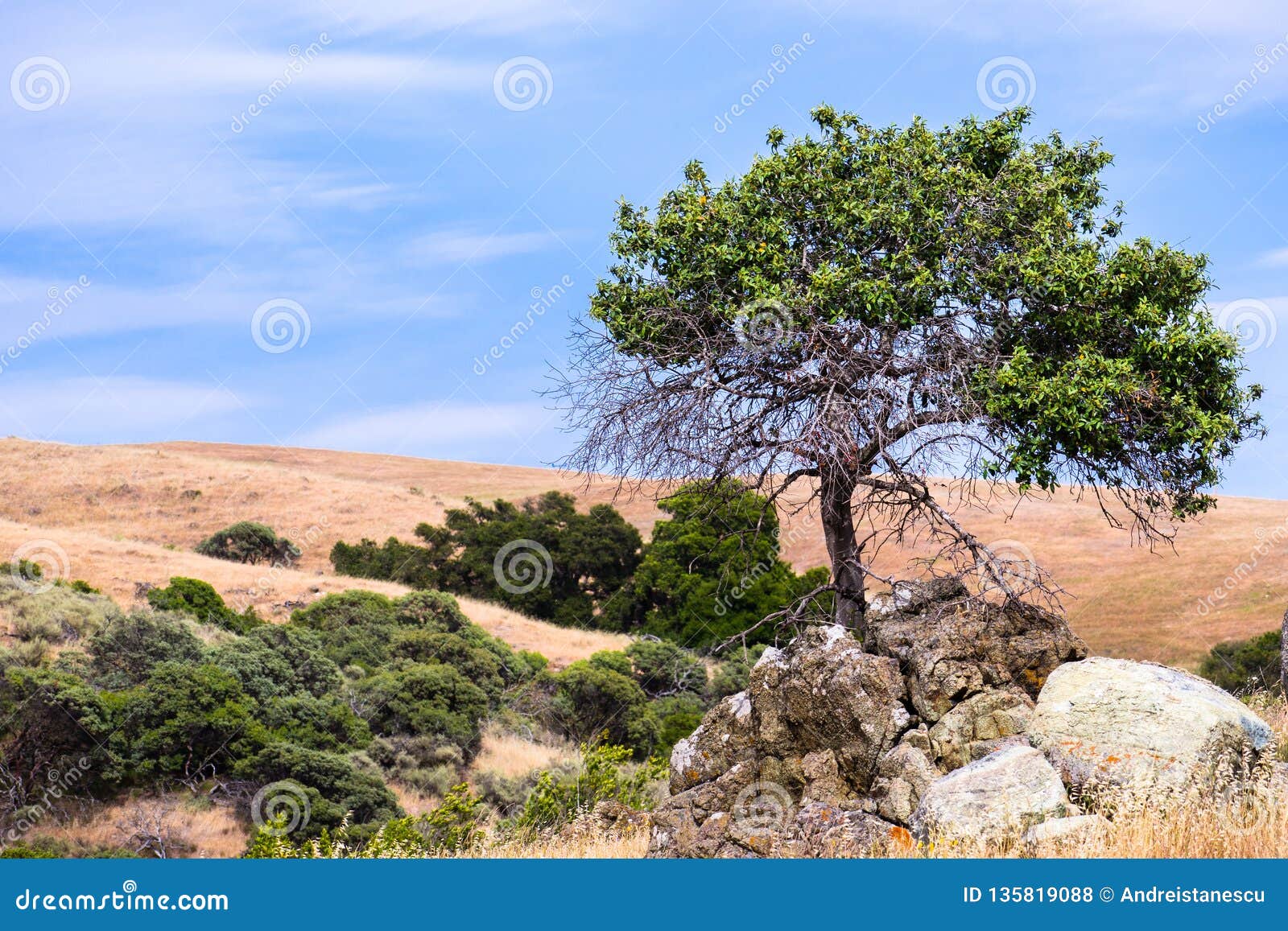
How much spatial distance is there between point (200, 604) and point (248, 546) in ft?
61.3

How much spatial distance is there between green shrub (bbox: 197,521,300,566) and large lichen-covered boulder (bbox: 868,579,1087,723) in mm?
47800

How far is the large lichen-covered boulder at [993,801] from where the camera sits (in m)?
8.48

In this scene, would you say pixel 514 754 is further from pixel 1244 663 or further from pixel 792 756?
pixel 1244 663

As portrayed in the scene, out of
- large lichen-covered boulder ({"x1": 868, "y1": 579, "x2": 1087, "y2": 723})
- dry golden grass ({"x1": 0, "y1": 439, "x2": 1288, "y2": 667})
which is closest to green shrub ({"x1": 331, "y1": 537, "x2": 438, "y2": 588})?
dry golden grass ({"x1": 0, "y1": 439, "x2": 1288, "y2": 667})

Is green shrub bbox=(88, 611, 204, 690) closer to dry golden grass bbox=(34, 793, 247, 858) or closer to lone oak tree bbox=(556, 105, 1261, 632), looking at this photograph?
dry golden grass bbox=(34, 793, 247, 858)

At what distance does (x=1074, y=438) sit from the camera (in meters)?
11.6

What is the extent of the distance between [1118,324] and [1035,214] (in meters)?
1.57

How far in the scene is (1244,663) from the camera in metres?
30.5

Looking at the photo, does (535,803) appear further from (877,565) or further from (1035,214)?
(877,565)

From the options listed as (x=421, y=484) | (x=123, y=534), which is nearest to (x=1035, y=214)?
→ (x=123, y=534)

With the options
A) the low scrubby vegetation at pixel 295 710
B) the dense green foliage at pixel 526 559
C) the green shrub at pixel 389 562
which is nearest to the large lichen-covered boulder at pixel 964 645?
the low scrubby vegetation at pixel 295 710

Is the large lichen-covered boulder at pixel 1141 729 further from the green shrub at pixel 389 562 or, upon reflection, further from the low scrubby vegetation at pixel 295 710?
the green shrub at pixel 389 562

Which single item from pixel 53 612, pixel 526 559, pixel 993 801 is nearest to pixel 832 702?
Result: pixel 993 801

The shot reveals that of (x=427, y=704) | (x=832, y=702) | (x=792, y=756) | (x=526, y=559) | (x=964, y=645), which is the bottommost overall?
(x=427, y=704)
